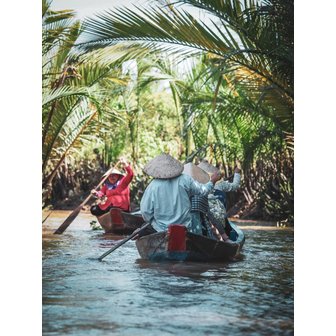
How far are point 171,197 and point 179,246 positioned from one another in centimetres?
35

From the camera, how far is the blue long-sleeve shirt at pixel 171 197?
21.4 ft

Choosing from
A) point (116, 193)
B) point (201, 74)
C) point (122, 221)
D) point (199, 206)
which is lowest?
point (122, 221)

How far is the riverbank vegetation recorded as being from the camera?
6.05m

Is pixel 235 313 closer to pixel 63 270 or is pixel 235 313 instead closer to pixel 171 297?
pixel 171 297

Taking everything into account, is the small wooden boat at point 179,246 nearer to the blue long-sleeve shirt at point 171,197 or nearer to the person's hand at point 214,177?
the blue long-sleeve shirt at point 171,197

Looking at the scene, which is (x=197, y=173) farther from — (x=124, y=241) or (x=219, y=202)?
(x=124, y=241)

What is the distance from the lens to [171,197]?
257 inches

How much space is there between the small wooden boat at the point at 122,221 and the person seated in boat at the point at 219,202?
2.04 metres

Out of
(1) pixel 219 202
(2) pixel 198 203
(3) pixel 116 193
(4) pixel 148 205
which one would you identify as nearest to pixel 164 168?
(4) pixel 148 205

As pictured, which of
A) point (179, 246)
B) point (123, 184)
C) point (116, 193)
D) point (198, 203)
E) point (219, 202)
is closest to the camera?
point (179, 246)

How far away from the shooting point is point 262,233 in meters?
8.80
